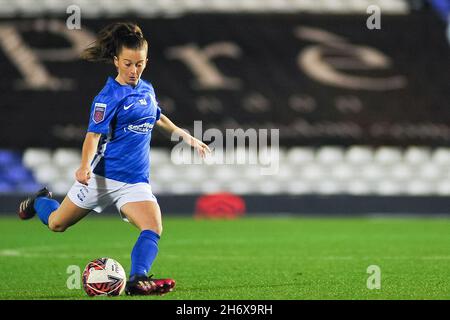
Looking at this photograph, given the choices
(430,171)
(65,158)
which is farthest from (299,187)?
(65,158)

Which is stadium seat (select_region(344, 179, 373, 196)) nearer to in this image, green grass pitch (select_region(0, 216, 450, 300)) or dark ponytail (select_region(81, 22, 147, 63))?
green grass pitch (select_region(0, 216, 450, 300))

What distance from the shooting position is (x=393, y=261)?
8.66m

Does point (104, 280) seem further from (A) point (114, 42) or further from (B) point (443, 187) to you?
(B) point (443, 187)

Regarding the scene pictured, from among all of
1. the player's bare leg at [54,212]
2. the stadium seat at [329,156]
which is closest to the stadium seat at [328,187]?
the stadium seat at [329,156]

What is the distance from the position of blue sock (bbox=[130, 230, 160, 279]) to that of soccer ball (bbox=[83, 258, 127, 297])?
0.10 meters

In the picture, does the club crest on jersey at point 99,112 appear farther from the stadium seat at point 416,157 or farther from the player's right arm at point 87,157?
the stadium seat at point 416,157

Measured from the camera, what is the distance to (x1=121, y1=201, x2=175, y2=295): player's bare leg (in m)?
6.03

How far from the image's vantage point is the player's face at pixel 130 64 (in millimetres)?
6152

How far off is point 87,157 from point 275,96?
36.2ft

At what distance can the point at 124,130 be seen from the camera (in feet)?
20.7

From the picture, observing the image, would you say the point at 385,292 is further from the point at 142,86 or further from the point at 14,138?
the point at 14,138

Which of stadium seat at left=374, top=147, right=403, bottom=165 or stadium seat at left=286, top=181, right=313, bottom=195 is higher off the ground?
stadium seat at left=374, top=147, right=403, bottom=165

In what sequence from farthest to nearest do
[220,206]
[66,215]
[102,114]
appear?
1. [220,206]
2. [66,215]
3. [102,114]

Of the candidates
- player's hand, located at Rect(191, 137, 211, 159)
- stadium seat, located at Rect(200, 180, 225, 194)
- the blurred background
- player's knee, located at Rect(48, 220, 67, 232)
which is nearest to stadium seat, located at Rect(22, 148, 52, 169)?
the blurred background
